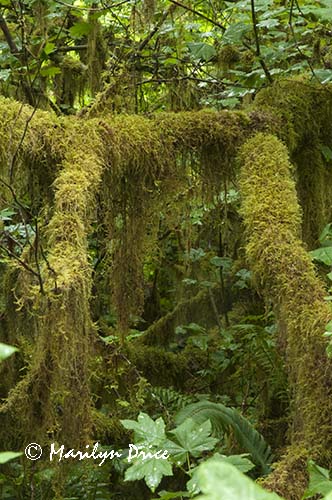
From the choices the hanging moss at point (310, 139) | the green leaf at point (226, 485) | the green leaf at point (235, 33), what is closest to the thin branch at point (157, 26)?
the green leaf at point (235, 33)

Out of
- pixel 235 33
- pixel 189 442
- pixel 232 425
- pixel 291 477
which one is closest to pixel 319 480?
pixel 291 477

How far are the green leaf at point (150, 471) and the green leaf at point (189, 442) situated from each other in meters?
0.13

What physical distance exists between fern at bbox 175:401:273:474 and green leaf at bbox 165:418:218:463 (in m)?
1.37

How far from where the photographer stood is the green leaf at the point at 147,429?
1968 mm

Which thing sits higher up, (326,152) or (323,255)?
(326,152)

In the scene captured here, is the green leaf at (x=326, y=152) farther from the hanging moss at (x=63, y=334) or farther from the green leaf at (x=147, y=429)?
the green leaf at (x=147, y=429)

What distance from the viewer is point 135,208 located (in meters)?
3.18

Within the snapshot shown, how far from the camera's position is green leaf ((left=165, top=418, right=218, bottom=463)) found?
2045 mm

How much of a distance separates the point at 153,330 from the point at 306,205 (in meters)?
2.53

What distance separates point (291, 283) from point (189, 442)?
2.49ft

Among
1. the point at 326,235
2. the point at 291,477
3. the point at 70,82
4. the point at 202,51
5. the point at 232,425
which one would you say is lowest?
the point at 232,425

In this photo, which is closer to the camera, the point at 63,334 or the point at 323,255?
the point at 63,334

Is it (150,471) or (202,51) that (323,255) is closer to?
(150,471)

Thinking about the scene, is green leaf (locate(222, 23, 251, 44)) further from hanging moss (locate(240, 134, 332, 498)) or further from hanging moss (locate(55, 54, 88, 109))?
hanging moss (locate(55, 54, 88, 109))
